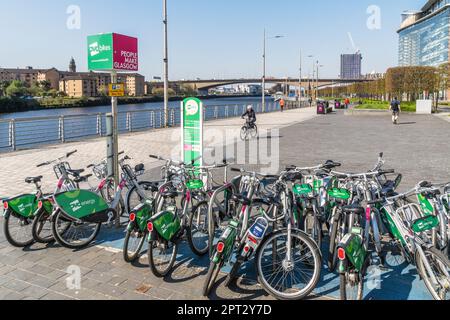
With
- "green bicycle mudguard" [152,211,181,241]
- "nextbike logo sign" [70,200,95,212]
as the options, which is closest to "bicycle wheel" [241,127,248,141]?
"nextbike logo sign" [70,200,95,212]

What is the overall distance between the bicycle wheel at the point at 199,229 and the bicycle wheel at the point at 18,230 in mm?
1892

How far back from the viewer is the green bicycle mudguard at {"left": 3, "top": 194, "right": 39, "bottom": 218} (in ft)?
15.1

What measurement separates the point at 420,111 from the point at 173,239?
36.2m

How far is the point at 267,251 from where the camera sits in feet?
11.9

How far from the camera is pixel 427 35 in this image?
342 feet

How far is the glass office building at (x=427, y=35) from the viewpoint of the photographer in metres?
88.8

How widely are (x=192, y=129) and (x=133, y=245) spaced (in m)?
3.37

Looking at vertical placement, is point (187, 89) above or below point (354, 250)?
above

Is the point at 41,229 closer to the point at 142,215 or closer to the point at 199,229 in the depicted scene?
the point at 142,215

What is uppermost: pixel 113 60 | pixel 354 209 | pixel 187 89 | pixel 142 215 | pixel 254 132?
pixel 187 89

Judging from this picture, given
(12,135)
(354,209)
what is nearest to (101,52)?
(354,209)
